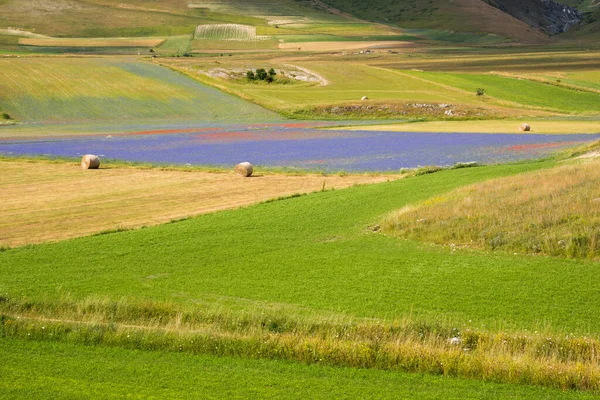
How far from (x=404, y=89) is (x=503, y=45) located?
108493 millimetres

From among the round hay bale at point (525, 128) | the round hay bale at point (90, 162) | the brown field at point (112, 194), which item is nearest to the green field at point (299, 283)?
the brown field at point (112, 194)

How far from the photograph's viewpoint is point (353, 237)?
2498 centimetres

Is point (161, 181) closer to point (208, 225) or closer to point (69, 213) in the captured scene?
point (69, 213)

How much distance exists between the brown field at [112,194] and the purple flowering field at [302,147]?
4285 millimetres

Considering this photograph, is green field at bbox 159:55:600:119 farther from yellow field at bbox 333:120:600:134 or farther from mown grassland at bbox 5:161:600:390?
mown grassland at bbox 5:161:600:390

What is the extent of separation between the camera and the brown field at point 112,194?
93.9 feet

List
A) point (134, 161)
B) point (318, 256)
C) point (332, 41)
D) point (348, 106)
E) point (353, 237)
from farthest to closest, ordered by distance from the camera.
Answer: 1. point (332, 41)
2. point (348, 106)
3. point (134, 161)
4. point (353, 237)
5. point (318, 256)

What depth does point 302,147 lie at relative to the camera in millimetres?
53125

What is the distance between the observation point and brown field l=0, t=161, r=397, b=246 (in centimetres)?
2862

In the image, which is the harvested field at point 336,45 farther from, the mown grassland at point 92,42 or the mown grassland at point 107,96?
the mown grassland at point 107,96

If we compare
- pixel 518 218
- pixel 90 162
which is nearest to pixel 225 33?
pixel 90 162

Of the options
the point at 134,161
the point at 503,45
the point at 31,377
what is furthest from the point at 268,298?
the point at 503,45

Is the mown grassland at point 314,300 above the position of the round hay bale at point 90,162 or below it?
above

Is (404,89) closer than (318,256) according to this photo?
No
